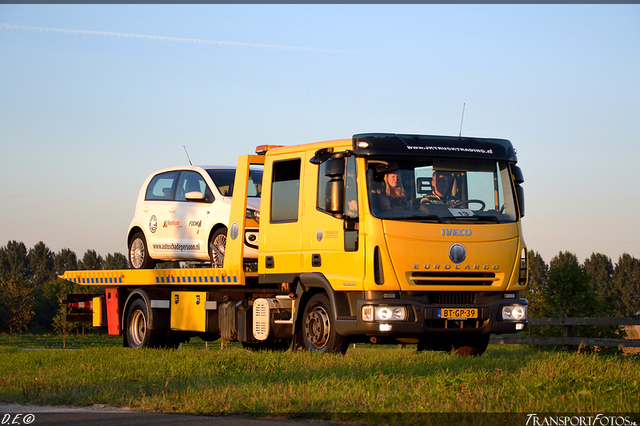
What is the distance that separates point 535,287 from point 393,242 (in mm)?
39836

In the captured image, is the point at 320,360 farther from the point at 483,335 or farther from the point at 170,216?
the point at 170,216

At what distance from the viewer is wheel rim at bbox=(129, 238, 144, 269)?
15867 mm

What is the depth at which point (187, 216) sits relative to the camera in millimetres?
14797

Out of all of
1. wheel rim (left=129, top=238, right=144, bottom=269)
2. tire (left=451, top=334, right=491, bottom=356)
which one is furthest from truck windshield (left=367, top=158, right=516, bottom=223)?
wheel rim (left=129, top=238, right=144, bottom=269)

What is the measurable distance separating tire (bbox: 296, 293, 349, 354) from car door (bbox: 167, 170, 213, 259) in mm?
3050

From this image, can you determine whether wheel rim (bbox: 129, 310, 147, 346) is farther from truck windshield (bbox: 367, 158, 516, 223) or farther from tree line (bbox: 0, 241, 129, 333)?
tree line (bbox: 0, 241, 129, 333)

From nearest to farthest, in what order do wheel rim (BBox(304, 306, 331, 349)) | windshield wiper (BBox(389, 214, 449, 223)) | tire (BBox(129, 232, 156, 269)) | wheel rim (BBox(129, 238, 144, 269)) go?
windshield wiper (BBox(389, 214, 449, 223))
wheel rim (BBox(304, 306, 331, 349))
tire (BBox(129, 232, 156, 269))
wheel rim (BBox(129, 238, 144, 269))

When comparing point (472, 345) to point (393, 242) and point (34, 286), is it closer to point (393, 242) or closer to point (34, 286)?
point (393, 242)

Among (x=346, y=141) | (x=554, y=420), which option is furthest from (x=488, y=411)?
(x=346, y=141)

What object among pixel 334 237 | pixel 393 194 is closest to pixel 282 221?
pixel 334 237

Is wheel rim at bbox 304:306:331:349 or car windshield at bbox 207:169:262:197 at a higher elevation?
car windshield at bbox 207:169:262:197

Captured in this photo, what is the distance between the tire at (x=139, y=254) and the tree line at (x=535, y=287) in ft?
2.49

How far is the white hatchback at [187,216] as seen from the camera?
1399cm

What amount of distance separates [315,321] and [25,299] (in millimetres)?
86501
